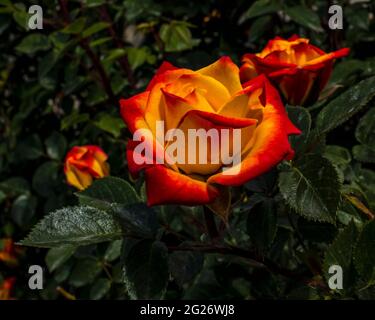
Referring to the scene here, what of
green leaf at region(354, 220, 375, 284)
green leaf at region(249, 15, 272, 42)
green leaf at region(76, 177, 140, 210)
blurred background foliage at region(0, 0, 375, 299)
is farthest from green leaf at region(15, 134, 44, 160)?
green leaf at region(354, 220, 375, 284)

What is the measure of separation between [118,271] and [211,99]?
0.62 metres

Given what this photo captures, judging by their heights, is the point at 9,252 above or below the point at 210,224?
below

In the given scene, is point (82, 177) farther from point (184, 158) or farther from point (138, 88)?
point (184, 158)

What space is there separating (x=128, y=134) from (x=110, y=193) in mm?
581

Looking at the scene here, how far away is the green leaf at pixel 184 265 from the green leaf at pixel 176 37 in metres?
0.62

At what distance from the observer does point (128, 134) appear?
4.11 ft

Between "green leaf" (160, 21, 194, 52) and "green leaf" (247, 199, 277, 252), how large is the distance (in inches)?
24.5

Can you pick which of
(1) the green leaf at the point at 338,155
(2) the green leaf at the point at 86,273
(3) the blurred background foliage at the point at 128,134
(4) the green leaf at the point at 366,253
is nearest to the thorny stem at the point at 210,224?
(3) the blurred background foliage at the point at 128,134

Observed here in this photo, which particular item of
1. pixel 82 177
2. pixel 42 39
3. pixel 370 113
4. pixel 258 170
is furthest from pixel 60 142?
pixel 258 170

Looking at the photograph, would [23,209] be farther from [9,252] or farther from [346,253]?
[346,253]

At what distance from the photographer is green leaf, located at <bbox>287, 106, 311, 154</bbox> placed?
643mm

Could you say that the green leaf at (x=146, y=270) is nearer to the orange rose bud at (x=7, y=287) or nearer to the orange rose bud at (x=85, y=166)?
the orange rose bud at (x=85, y=166)

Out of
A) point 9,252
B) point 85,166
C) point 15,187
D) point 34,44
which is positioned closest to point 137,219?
point 85,166

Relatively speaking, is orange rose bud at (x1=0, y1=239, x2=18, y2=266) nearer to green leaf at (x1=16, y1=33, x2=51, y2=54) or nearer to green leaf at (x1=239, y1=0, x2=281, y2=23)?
green leaf at (x1=16, y1=33, x2=51, y2=54)
